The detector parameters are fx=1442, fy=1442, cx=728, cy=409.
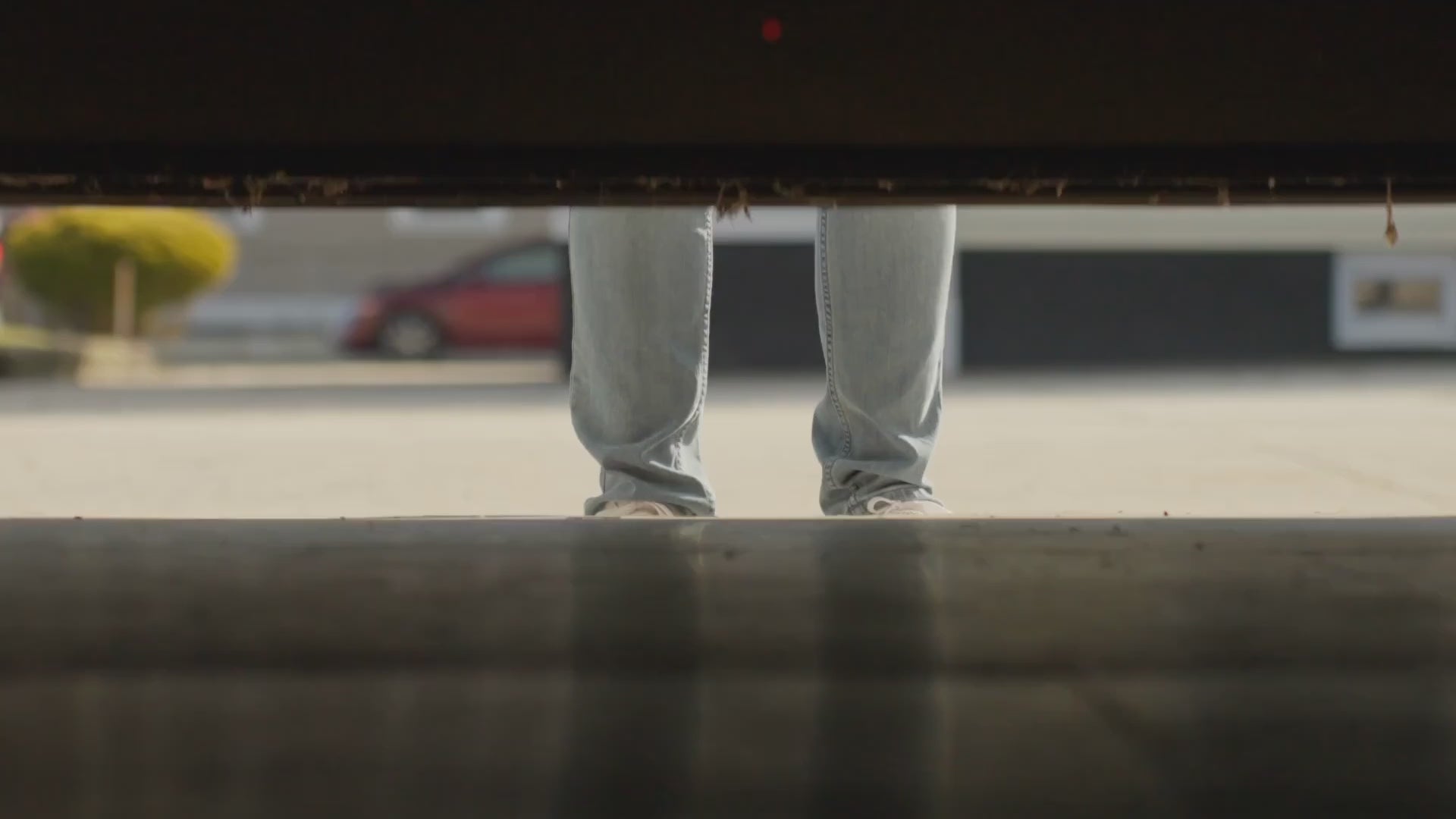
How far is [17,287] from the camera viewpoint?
9953 millimetres

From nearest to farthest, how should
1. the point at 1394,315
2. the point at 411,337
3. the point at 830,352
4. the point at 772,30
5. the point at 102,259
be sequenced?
the point at 772,30 < the point at 830,352 < the point at 1394,315 < the point at 411,337 < the point at 102,259

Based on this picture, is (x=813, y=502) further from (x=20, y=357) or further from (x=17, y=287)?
(x=17, y=287)

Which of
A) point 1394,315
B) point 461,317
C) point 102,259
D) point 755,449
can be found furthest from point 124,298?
point 1394,315

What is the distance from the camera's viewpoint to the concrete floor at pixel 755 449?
220cm

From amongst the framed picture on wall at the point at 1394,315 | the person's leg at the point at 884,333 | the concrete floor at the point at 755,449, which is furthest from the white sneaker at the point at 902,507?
the framed picture on wall at the point at 1394,315

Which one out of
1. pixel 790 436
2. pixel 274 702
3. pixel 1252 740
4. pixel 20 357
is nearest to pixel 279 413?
pixel 790 436

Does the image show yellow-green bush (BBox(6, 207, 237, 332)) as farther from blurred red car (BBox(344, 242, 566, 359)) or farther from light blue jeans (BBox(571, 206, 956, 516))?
light blue jeans (BBox(571, 206, 956, 516))

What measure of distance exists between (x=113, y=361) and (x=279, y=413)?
3031mm

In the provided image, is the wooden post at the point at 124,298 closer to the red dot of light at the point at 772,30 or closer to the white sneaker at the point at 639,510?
the white sneaker at the point at 639,510

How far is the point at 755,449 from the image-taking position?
3064 mm

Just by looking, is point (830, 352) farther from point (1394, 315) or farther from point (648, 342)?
point (1394, 315)

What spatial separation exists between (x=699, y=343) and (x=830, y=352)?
158 mm

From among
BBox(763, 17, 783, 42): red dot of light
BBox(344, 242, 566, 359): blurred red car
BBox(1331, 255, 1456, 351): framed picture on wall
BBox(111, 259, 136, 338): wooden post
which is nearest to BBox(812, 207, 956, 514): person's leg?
BBox(763, 17, 783, 42): red dot of light

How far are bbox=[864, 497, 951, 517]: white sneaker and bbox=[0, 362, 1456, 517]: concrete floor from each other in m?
0.17
